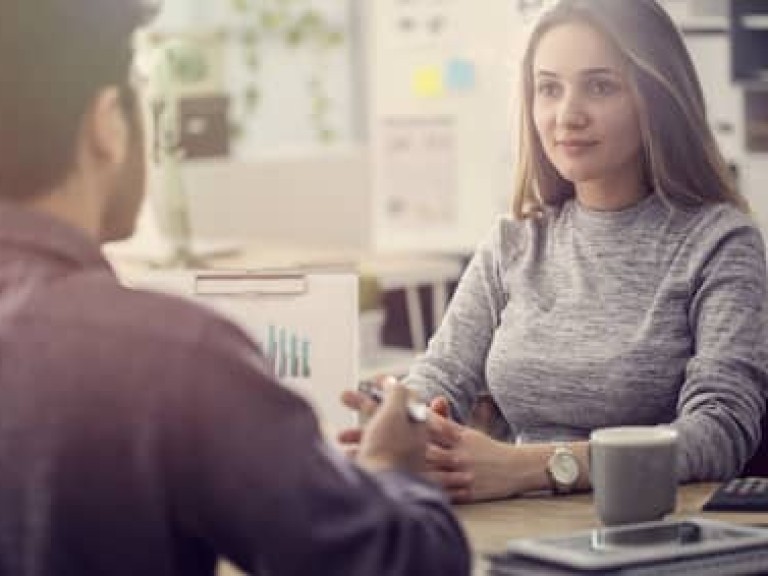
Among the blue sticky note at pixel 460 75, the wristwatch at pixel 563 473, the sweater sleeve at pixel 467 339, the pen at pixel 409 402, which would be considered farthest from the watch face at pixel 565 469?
the blue sticky note at pixel 460 75

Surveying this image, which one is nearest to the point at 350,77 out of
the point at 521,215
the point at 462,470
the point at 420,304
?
the point at 420,304

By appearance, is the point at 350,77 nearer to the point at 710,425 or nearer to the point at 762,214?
the point at 762,214

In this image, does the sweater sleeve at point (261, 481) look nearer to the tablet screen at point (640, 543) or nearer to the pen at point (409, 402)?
the pen at point (409, 402)

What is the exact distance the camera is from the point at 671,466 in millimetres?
2211

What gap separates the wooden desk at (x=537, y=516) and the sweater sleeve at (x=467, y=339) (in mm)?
412

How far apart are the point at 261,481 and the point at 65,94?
35 cm

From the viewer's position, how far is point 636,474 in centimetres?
218

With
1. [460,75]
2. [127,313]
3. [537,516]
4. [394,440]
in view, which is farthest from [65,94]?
[460,75]

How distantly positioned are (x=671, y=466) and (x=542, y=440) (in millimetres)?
627

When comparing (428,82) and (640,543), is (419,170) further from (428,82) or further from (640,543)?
(640,543)

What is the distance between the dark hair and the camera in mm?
1549

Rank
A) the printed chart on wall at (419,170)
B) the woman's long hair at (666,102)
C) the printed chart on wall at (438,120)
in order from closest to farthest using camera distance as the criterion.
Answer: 1. the woman's long hair at (666,102)
2. the printed chart on wall at (438,120)
3. the printed chart on wall at (419,170)

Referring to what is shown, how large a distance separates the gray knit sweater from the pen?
1.47 feet

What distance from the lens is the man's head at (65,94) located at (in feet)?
5.08
